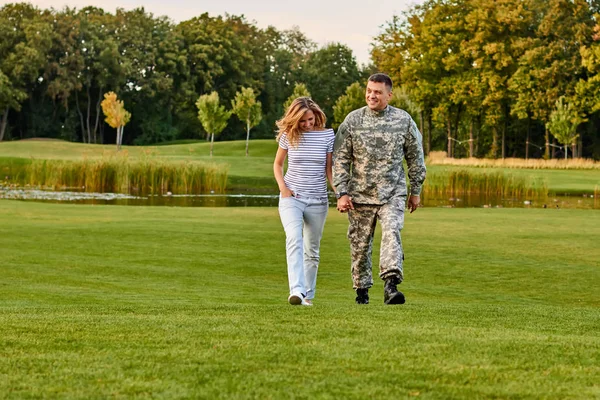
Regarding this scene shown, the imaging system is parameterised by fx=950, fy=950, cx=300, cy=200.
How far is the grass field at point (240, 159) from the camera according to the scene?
44938 millimetres

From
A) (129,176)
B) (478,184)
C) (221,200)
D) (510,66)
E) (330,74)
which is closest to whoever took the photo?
(221,200)

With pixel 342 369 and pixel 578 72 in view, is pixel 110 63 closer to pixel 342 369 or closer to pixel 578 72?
pixel 578 72

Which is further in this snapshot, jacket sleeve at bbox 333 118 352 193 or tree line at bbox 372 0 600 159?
tree line at bbox 372 0 600 159

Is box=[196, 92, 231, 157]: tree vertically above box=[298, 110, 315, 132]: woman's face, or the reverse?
box=[196, 92, 231, 157]: tree

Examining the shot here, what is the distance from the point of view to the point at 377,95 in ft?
27.3

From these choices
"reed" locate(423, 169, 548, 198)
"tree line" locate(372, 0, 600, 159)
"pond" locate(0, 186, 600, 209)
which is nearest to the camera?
"pond" locate(0, 186, 600, 209)

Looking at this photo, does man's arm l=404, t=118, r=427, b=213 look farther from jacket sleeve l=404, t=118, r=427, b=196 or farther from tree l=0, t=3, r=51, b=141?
tree l=0, t=3, r=51, b=141

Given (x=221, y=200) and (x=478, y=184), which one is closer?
(x=221, y=200)

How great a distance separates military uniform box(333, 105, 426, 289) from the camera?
8406 mm

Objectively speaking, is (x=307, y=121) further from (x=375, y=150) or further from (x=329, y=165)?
(x=375, y=150)

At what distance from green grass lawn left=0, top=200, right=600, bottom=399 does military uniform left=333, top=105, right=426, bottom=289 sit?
611mm

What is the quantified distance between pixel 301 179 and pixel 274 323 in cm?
205

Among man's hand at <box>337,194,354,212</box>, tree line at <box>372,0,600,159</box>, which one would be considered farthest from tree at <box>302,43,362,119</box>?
man's hand at <box>337,194,354,212</box>

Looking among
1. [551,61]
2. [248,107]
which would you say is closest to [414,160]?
[248,107]
